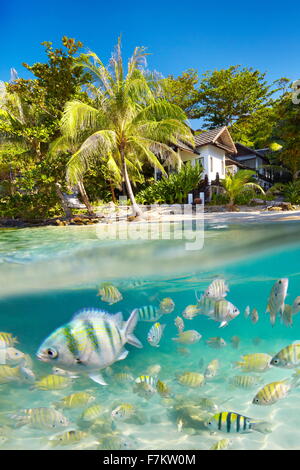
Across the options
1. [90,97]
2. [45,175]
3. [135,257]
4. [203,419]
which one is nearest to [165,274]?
[135,257]

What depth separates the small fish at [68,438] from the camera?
2.97 m

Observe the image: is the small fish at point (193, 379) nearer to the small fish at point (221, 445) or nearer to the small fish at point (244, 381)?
the small fish at point (244, 381)

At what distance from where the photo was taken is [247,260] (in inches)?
278

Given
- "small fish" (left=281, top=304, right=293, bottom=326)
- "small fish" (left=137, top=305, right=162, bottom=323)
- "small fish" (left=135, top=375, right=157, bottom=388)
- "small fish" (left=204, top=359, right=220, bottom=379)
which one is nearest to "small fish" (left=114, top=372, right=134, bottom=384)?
"small fish" (left=135, top=375, right=157, bottom=388)

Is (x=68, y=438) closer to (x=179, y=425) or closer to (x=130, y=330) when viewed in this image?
(x=179, y=425)

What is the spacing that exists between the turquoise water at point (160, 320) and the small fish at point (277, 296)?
1496mm

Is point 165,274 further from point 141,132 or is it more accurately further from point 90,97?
point 90,97

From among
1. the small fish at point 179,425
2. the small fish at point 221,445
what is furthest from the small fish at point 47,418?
the small fish at point 221,445

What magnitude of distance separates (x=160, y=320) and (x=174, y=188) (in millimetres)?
16106

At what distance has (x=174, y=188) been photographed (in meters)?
20.4

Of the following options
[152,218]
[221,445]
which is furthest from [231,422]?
[152,218]

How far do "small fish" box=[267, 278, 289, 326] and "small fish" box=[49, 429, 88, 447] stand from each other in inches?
99.2

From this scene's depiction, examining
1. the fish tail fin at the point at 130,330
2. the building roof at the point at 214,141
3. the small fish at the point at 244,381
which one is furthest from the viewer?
the building roof at the point at 214,141

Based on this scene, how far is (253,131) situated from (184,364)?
1567 inches
